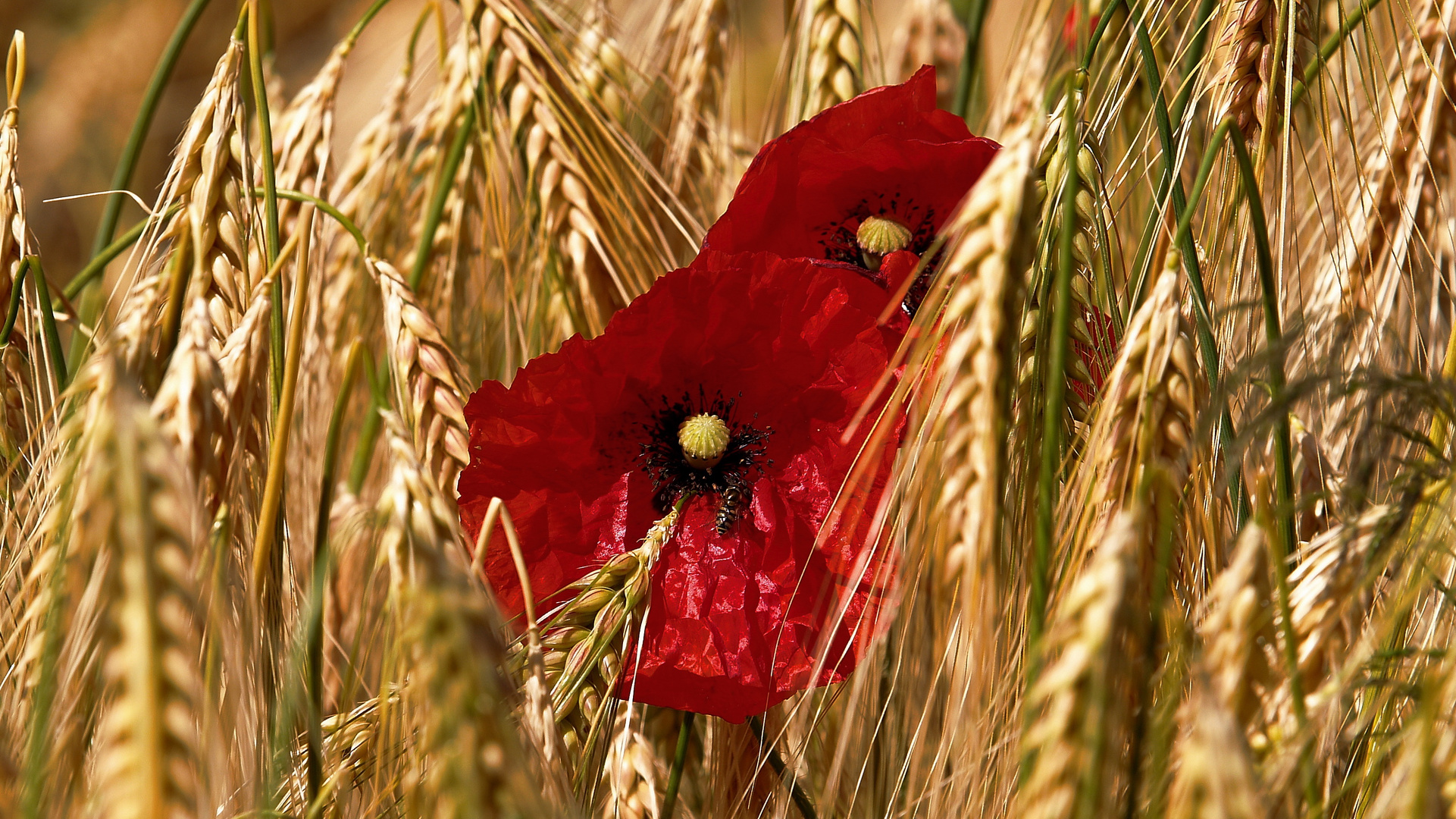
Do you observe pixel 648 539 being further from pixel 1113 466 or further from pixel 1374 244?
pixel 1374 244

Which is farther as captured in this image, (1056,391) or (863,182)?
(863,182)

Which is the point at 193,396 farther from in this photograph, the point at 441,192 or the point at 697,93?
the point at 697,93

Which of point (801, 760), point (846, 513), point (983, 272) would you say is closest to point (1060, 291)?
point (983, 272)

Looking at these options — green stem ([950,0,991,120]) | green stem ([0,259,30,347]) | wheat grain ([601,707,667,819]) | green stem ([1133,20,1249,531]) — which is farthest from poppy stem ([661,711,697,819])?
green stem ([950,0,991,120])

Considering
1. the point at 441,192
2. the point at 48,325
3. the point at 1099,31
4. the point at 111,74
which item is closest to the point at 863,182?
the point at 1099,31

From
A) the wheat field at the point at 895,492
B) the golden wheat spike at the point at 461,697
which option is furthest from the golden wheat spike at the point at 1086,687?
the golden wheat spike at the point at 461,697

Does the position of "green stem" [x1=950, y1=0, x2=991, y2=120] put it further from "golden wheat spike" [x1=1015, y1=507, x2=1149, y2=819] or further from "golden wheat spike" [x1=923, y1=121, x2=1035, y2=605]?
"golden wheat spike" [x1=1015, y1=507, x2=1149, y2=819]
